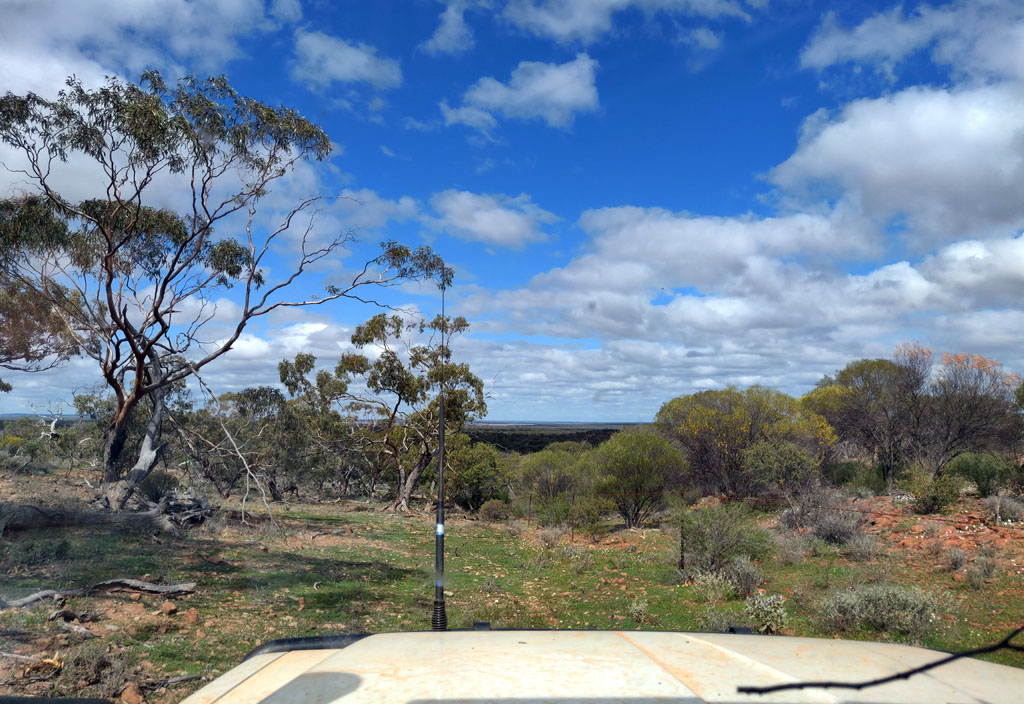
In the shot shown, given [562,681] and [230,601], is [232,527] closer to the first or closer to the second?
[230,601]

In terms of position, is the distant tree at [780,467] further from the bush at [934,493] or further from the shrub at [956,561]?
the shrub at [956,561]

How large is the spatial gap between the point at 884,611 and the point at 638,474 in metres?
13.5

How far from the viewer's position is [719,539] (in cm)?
1334

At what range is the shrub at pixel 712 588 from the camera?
36.6 ft

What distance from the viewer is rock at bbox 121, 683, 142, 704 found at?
595 cm

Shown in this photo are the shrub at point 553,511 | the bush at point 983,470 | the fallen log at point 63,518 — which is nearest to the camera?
the fallen log at point 63,518

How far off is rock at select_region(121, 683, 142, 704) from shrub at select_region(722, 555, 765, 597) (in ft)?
32.0

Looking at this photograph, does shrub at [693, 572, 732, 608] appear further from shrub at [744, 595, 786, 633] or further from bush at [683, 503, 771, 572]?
shrub at [744, 595, 786, 633]

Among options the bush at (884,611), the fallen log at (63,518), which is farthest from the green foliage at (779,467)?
the fallen log at (63,518)

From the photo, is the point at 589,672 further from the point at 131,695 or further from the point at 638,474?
the point at 638,474

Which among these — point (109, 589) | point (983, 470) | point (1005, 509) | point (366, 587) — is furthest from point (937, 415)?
point (109, 589)

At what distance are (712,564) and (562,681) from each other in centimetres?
1235

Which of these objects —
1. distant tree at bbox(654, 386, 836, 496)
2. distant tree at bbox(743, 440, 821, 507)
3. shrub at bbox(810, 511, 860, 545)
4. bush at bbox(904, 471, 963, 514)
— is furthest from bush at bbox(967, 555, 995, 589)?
distant tree at bbox(654, 386, 836, 496)

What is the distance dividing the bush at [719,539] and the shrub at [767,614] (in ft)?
10.4
